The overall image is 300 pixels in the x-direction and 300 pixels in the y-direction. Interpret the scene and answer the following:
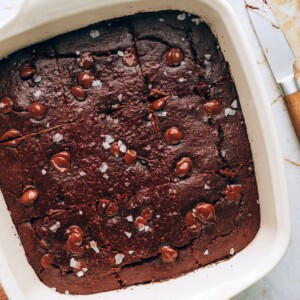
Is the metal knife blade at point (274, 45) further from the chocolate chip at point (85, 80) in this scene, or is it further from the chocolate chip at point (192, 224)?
the chocolate chip at point (85, 80)

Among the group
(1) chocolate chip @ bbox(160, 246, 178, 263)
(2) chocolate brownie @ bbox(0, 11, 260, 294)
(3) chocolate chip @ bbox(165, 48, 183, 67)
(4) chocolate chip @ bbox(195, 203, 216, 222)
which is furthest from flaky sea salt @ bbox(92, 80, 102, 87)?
(1) chocolate chip @ bbox(160, 246, 178, 263)

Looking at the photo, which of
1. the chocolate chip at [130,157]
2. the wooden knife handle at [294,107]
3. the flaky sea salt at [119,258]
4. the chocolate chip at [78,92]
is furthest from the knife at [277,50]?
the flaky sea salt at [119,258]

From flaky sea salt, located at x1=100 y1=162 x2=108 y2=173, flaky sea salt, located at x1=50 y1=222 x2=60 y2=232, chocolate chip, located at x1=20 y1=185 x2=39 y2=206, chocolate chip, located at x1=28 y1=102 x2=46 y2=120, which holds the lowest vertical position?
flaky sea salt, located at x1=50 y1=222 x2=60 y2=232

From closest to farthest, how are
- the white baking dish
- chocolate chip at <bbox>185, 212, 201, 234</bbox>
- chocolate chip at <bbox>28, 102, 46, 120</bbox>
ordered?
1. the white baking dish
2. chocolate chip at <bbox>28, 102, 46, 120</bbox>
3. chocolate chip at <bbox>185, 212, 201, 234</bbox>

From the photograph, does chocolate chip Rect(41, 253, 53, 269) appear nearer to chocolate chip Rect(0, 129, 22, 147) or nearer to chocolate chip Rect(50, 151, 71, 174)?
chocolate chip Rect(50, 151, 71, 174)

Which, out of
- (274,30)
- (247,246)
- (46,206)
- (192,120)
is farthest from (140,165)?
(274,30)

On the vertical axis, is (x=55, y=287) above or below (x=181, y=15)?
below

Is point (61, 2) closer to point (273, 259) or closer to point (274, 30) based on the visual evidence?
point (274, 30)
